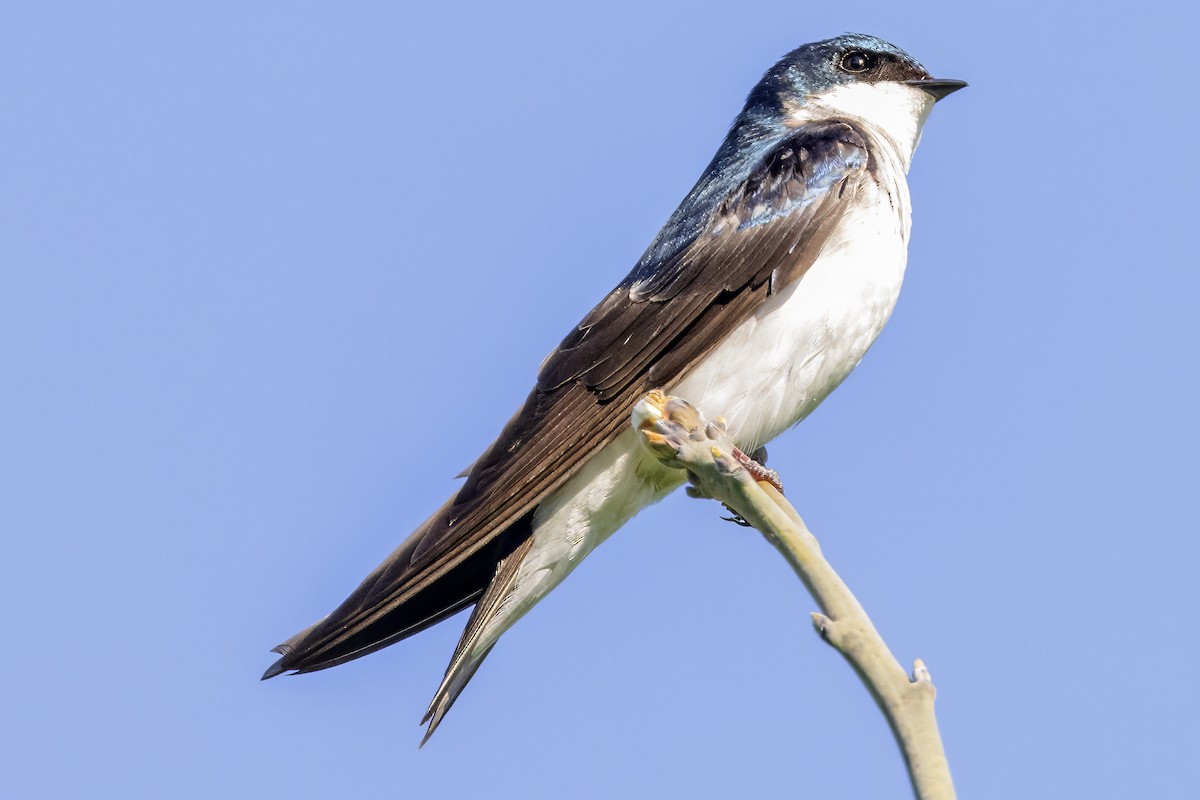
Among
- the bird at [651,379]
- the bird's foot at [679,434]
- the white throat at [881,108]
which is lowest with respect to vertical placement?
the bird's foot at [679,434]

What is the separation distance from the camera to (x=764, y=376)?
13.8 feet

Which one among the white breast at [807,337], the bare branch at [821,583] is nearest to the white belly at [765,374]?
the white breast at [807,337]

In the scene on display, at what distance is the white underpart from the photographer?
4.18m

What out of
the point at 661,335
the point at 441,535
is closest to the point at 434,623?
the point at 441,535

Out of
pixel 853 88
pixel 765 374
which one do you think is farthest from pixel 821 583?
pixel 853 88

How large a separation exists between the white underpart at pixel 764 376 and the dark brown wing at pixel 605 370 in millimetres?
56

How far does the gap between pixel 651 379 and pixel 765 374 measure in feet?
1.00

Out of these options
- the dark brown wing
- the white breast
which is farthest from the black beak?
the white breast

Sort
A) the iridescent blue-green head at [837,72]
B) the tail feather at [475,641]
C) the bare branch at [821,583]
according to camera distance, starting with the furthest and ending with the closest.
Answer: the iridescent blue-green head at [837,72], the tail feather at [475,641], the bare branch at [821,583]

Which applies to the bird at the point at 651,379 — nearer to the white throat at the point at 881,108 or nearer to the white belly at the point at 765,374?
the white belly at the point at 765,374

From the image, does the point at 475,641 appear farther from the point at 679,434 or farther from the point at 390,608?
the point at 679,434

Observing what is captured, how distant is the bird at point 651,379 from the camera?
415 cm

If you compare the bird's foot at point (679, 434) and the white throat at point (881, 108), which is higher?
the white throat at point (881, 108)

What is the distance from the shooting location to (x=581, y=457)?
4168 mm
